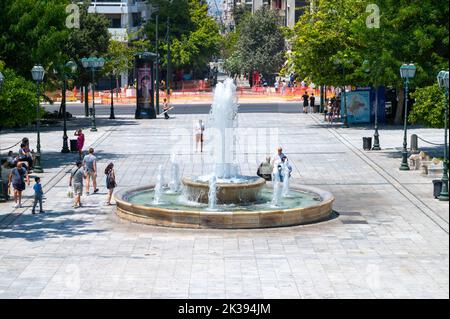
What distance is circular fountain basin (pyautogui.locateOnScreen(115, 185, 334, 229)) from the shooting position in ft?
76.9

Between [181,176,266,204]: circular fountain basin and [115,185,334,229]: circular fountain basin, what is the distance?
0.17 metres

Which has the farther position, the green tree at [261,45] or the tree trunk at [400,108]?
the green tree at [261,45]

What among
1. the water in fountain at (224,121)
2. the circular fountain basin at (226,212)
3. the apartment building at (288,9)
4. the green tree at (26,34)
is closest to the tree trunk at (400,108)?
the green tree at (26,34)

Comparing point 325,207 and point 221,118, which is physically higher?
point 221,118

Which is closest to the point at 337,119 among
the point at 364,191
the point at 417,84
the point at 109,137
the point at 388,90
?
the point at 388,90

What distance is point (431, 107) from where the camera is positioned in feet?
112

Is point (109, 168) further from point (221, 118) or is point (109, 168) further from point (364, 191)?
point (364, 191)

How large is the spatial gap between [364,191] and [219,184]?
20.2 ft

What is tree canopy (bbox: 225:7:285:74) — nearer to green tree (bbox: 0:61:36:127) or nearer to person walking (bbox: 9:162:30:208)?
green tree (bbox: 0:61:36:127)

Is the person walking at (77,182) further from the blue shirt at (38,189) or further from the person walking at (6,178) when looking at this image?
the person walking at (6,178)

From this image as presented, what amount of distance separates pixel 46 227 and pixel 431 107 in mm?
16262

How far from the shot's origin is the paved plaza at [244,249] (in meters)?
17.5

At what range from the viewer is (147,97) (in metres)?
60.7

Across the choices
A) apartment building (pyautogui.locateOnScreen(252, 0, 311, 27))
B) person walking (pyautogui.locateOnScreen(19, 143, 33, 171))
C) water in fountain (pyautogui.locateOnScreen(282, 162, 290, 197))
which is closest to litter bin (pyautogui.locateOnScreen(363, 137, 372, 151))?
water in fountain (pyautogui.locateOnScreen(282, 162, 290, 197))
